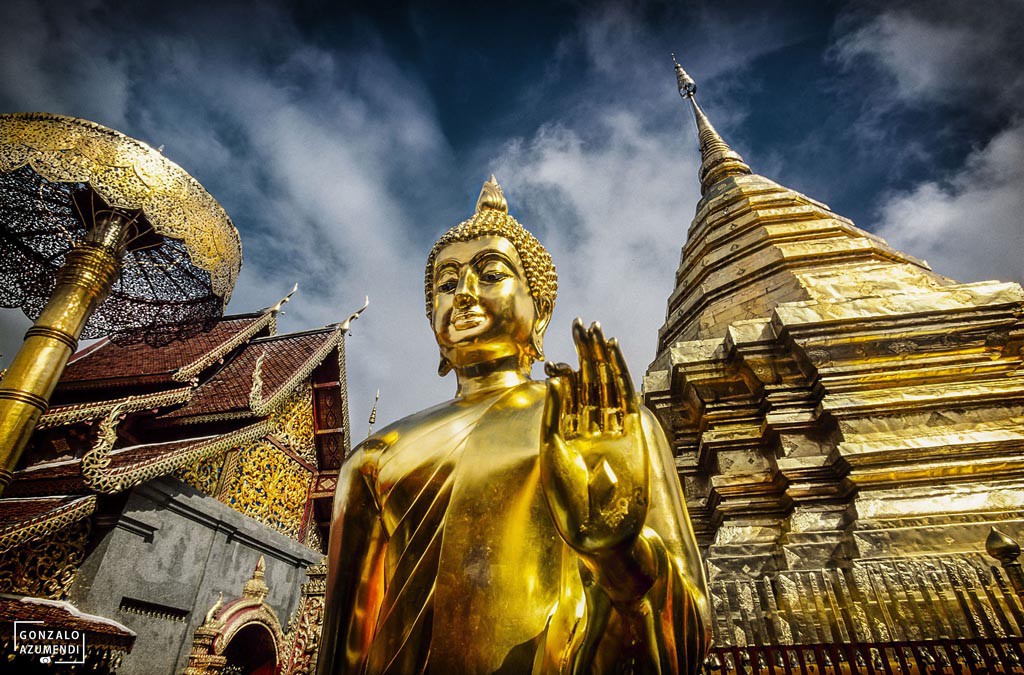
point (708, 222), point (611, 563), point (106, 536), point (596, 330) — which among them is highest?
point (708, 222)

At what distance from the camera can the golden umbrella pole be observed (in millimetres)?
3561

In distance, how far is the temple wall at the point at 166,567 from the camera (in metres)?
4.62

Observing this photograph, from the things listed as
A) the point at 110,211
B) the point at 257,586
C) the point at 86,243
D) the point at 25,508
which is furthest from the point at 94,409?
the point at 257,586

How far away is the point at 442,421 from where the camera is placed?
64.5 inches

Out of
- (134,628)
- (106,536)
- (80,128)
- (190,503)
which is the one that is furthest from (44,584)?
(80,128)

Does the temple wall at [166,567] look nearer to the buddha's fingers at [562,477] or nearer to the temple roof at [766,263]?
the buddha's fingers at [562,477]

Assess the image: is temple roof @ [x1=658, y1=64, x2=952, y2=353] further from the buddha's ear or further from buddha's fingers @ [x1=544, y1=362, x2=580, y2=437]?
buddha's fingers @ [x1=544, y1=362, x2=580, y2=437]

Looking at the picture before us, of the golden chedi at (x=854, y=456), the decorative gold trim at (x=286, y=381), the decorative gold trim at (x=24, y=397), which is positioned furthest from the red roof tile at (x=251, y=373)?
the golden chedi at (x=854, y=456)

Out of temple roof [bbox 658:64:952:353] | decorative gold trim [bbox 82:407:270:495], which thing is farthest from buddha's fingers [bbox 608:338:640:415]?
A: decorative gold trim [bbox 82:407:270:495]

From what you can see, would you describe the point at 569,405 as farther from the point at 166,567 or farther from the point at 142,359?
the point at 142,359

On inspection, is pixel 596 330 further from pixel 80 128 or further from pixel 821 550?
pixel 80 128

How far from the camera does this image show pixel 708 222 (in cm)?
654

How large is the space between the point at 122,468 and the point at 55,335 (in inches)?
47.9

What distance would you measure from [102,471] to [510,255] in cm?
429
